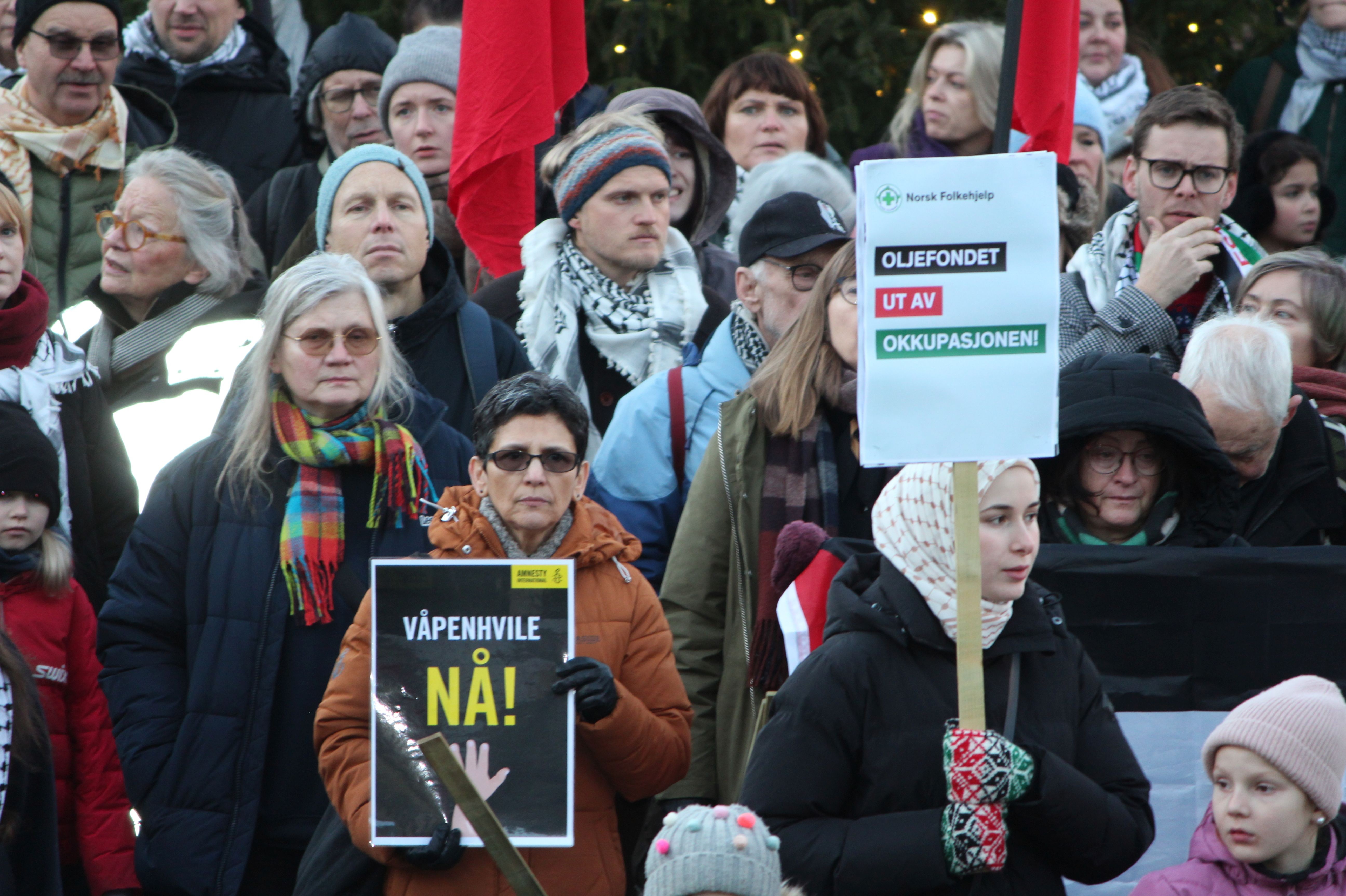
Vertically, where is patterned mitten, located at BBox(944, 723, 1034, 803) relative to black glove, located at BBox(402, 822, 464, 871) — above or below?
above

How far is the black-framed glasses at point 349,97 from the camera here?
7.20 m

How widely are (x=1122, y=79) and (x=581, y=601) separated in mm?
4958

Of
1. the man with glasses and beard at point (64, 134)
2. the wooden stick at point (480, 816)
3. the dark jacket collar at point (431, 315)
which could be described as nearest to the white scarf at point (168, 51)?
the man with glasses and beard at point (64, 134)

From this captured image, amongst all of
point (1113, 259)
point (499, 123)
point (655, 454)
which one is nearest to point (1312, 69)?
point (1113, 259)

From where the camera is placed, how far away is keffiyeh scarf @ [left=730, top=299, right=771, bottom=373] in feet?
17.0

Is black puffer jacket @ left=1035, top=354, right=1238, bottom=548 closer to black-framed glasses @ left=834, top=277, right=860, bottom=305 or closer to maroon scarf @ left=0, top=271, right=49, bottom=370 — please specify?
black-framed glasses @ left=834, top=277, right=860, bottom=305

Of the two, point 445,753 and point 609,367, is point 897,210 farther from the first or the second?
point 609,367

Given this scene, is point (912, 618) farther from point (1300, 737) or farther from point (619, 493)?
point (619, 493)

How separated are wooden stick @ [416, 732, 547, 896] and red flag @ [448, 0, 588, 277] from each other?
10.2ft

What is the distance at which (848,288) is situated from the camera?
4.71 m

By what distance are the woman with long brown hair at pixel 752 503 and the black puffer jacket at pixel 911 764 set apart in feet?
3.07

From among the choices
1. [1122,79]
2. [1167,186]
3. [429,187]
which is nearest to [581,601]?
[1167,186]

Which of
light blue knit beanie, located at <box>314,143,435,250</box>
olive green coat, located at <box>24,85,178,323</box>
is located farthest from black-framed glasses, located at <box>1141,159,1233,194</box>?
olive green coat, located at <box>24,85,178,323</box>

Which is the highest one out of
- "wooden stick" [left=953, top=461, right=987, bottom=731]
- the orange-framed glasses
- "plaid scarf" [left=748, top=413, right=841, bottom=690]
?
the orange-framed glasses
